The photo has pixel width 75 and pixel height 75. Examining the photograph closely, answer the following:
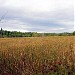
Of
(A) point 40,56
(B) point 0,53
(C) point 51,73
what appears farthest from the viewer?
(B) point 0,53

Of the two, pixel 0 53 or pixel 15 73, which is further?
pixel 0 53

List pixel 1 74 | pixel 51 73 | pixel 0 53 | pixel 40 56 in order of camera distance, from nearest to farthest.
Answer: pixel 51 73 < pixel 1 74 < pixel 40 56 < pixel 0 53

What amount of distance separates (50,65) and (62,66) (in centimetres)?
36

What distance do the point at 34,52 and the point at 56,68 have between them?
1.09 metres

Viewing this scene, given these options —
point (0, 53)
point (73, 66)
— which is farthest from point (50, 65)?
point (0, 53)

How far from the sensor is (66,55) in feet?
21.5

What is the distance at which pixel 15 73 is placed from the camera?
588 cm

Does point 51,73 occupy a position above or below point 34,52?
below

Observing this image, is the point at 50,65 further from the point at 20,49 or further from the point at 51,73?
the point at 20,49

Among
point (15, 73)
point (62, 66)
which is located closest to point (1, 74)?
point (15, 73)

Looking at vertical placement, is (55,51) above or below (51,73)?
above

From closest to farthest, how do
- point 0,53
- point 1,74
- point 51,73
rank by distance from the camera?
1. point 51,73
2. point 1,74
3. point 0,53

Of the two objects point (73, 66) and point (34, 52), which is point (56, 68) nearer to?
point (73, 66)

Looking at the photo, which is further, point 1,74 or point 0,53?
point 0,53
